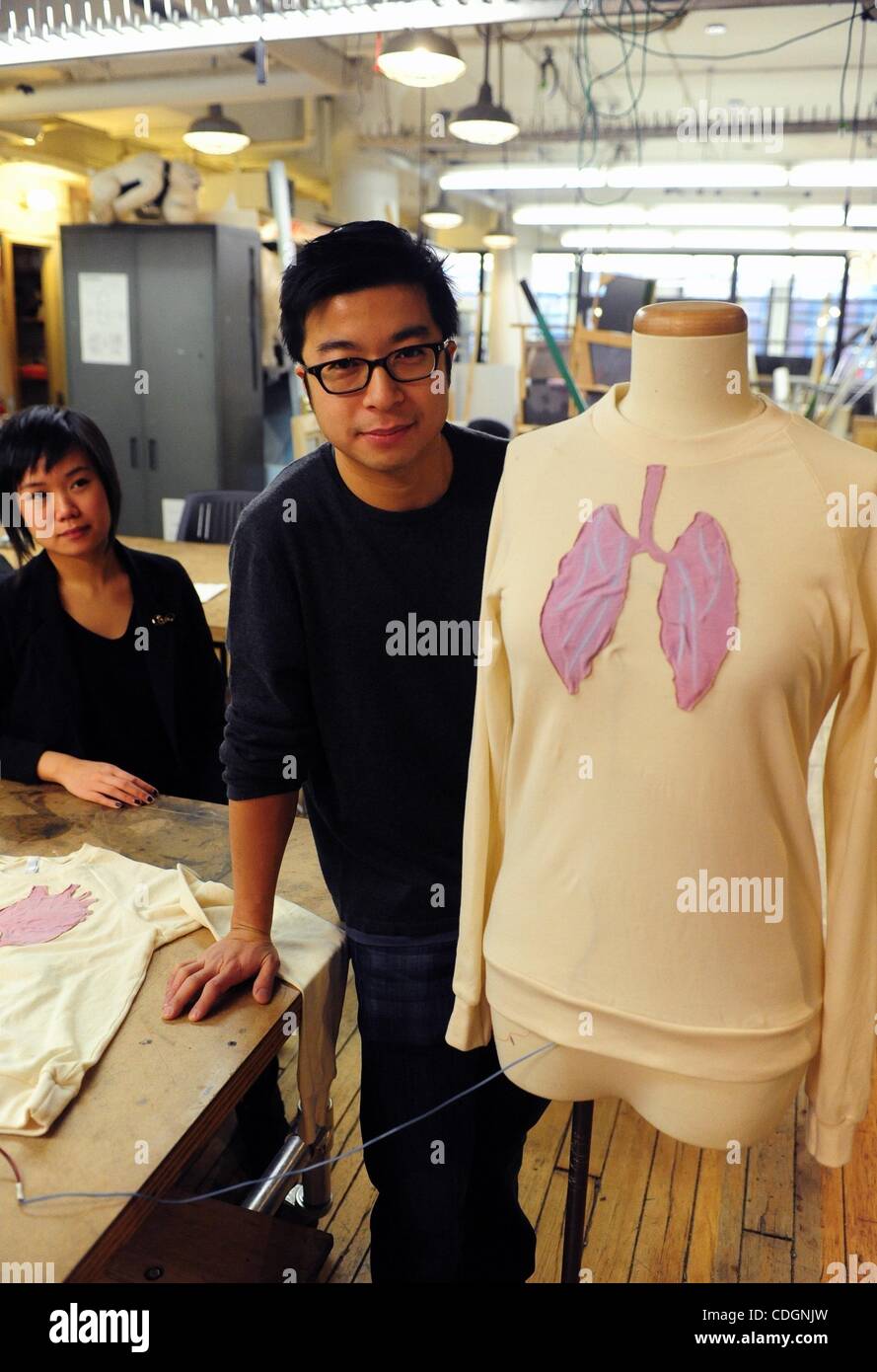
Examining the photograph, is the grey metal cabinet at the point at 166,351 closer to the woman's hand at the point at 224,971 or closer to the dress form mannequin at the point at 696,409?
the woman's hand at the point at 224,971

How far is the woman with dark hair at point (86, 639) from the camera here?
194 cm

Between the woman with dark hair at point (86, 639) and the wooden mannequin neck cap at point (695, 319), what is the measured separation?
1.26 meters

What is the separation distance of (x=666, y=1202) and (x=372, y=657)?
1.42 metres

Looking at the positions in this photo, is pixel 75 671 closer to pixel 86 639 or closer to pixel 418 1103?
pixel 86 639

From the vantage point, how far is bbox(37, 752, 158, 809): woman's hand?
187 cm

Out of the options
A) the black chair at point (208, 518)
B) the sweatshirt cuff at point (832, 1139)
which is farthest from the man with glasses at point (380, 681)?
the black chair at point (208, 518)

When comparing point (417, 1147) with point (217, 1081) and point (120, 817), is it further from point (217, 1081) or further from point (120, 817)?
point (120, 817)

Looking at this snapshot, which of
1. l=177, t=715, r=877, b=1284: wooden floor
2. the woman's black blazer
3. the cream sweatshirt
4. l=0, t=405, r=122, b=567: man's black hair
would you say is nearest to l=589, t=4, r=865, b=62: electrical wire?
l=0, t=405, r=122, b=567: man's black hair

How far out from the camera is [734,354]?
105 cm

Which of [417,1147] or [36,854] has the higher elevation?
[36,854]

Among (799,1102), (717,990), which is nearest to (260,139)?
(799,1102)

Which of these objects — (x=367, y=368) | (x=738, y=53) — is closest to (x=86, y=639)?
(x=367, y=368)

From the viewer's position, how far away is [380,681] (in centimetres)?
136

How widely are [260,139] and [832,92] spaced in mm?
4647
